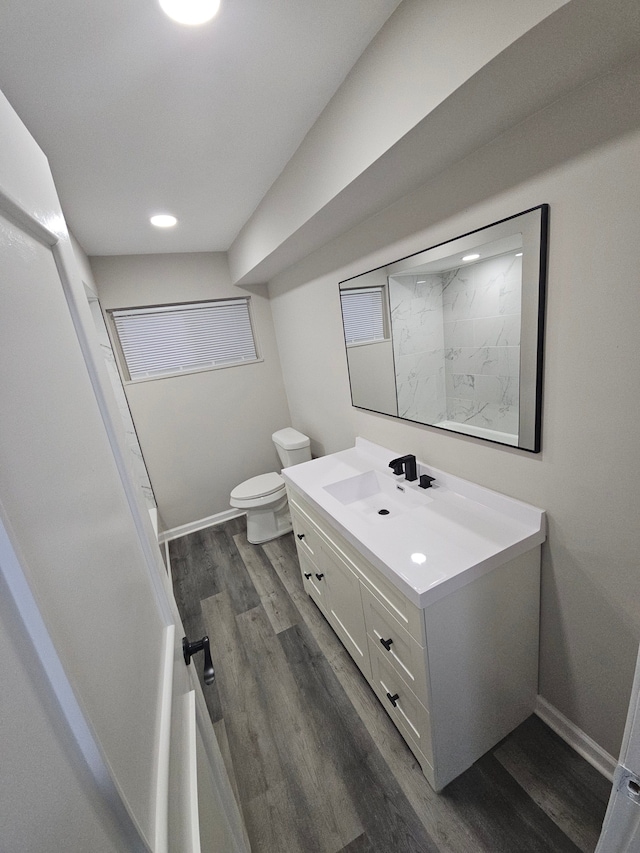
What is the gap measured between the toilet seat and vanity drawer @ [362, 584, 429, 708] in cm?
148

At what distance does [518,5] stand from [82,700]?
1.32 metres

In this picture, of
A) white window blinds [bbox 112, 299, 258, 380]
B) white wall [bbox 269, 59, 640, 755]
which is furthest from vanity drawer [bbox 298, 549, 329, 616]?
white window blinds [bbox 112, 299, 258, 380]

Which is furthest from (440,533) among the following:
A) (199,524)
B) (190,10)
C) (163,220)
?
(199,524)

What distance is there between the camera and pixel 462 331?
4.67 ft

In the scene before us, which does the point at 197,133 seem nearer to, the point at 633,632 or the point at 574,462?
the point at 574,462

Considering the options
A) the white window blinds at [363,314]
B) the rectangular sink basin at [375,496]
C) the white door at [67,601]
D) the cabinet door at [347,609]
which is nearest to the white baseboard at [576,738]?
the cabinet door at [347,609]

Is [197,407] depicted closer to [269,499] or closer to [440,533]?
[269,499]

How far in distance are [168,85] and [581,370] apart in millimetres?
1560

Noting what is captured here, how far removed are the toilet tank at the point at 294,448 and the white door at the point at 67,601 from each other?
2133 mm

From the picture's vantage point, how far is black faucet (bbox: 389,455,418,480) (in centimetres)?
167

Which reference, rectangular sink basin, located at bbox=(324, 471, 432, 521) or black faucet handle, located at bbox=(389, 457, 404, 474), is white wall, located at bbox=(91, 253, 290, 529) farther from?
black faucet handle, located at bbox=(389, 457, 404, 474)

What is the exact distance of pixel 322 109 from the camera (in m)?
1.27

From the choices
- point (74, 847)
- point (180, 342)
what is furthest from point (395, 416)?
point (180, 342)

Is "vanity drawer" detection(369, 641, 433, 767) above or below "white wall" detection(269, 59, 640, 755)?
below
